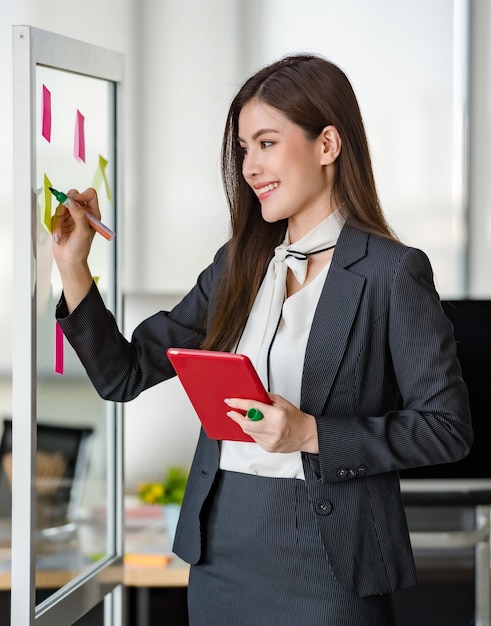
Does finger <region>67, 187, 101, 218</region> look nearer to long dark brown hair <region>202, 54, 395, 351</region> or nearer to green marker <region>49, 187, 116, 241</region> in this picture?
green marker <region>49, 187, 116, 241</region>

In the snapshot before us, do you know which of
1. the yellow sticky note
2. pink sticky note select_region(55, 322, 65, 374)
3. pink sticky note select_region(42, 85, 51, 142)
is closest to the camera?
pink sticky note select_region(42, 85, 51, 142)

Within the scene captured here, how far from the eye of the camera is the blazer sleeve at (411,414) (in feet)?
4.46

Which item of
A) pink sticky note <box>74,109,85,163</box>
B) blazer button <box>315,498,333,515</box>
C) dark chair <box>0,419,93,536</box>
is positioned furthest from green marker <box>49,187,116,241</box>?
blazer button <box>315,498,333,515</box>

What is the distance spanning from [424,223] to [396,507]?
1.52 m

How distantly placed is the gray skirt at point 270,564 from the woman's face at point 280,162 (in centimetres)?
42

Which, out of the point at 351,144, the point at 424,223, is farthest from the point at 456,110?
the point at 351,144

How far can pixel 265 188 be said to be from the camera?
149 centimetres

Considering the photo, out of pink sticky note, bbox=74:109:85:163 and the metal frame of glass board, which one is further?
pink sticky note, bbox=74:109:85:163

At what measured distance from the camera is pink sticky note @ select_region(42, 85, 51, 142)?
5.13 feet

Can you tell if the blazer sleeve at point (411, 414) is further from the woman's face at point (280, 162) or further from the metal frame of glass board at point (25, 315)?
the metal frame of glass board at point (25, 315)

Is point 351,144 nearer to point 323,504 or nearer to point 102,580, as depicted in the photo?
point 323,504

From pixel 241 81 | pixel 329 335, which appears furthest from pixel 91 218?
pixel 241 81

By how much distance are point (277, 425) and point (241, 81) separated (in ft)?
5.71

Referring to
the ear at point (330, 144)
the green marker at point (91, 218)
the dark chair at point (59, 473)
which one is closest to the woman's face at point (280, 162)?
the ear at point (330, 144)
